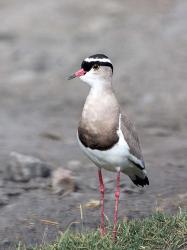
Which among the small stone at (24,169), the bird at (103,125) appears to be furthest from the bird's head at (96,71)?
the small stone at (24,169)

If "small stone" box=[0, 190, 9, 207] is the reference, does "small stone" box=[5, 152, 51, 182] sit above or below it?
above

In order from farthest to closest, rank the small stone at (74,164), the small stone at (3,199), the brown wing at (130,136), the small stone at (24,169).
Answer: the small stone at (74,164), the small stone at (24,169), the small stone at (3,199), the brown wing at (130,136)

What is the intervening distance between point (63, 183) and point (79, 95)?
4.46 metres

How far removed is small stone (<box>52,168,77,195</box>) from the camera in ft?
27.8

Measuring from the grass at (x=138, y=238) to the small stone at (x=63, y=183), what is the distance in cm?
182

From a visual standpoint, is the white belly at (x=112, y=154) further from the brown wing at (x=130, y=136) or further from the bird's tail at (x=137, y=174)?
the bird's tail at (x=137, y=174)

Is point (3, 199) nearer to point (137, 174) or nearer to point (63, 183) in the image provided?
point (63, 183)

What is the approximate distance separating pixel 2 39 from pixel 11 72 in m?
1.40

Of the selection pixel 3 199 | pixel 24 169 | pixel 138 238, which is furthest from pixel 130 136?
pixel 24 169

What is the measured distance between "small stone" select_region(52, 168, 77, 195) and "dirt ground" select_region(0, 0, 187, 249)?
0.09 meters

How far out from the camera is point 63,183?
28.2 ft

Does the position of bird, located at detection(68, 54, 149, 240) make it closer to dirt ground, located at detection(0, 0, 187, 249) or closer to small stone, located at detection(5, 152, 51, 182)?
dirt ground, located at detection(0, 0, 187, 249)

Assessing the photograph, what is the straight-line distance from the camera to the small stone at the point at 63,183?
27.8ft

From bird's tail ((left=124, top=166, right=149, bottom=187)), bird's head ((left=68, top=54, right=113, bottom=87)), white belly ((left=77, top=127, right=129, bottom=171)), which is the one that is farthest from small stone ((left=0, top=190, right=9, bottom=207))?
bird's head ((left=68, top=54, right=113, bottom=87))
